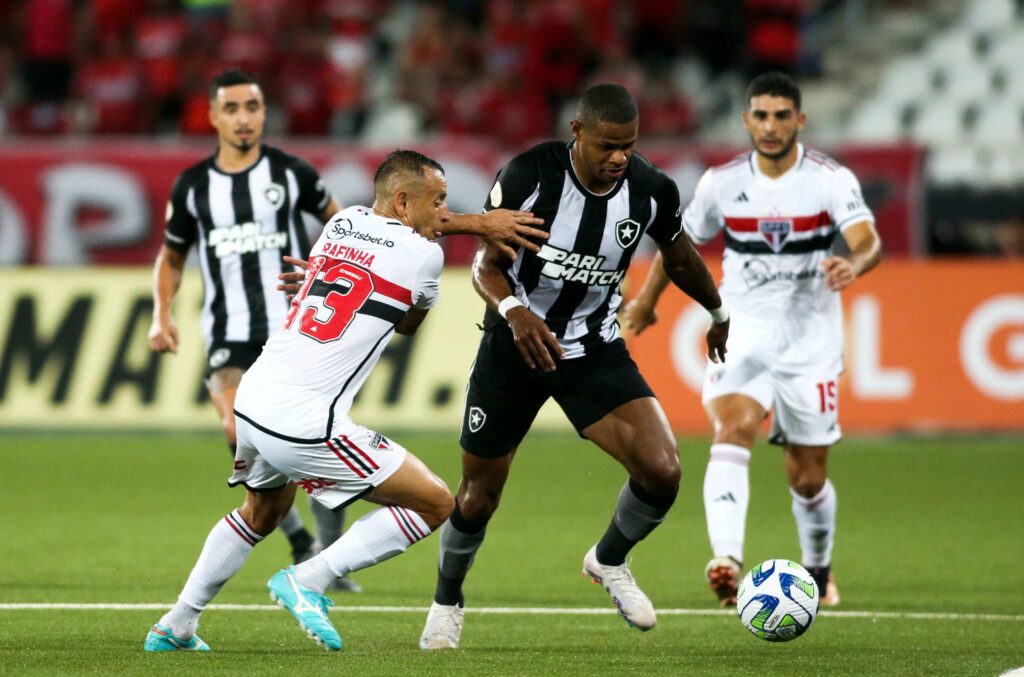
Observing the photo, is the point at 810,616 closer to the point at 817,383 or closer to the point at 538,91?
the point at 817,383

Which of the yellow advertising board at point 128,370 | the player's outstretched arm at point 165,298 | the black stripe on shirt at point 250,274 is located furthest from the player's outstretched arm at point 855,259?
the yellow advertising board at point 128,370

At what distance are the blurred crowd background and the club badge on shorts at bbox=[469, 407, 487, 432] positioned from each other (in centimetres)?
1065

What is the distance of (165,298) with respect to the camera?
8.27 m

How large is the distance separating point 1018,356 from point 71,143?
29.2ft

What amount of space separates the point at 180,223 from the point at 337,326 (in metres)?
2.80

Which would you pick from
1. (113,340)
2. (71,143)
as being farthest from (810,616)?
(71,143)

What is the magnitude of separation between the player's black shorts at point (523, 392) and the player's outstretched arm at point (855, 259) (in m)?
1.24

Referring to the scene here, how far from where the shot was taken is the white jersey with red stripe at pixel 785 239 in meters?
8.21

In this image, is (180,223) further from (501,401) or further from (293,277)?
(501,401)

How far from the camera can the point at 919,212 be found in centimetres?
1603

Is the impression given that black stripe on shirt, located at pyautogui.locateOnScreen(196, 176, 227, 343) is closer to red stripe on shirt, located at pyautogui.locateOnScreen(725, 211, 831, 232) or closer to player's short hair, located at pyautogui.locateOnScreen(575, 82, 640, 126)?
red stripe on shirt, located at pyautogui.locateOnScreen(725, 211, 831, 232)

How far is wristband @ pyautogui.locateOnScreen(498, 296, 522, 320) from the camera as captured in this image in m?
6.33

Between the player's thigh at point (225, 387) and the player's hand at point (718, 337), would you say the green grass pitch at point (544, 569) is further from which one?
the player's hand at point (718, 337)

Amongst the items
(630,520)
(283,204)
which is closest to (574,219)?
(630,520)
